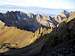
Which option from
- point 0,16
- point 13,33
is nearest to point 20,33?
point 13,33

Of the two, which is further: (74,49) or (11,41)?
(11,41)

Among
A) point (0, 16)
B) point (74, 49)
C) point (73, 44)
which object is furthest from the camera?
point (0, 16)

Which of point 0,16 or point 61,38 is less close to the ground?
point 61,38

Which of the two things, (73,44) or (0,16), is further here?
(0,16)

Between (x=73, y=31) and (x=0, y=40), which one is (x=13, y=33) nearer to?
(x=0, y=40)

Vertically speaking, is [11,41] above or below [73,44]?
below

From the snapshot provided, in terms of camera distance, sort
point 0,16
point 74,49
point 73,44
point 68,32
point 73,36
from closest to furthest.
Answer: point 74,49
point 73,44
point 73,36
point 68,32
point 0,16

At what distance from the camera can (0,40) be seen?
145500mm

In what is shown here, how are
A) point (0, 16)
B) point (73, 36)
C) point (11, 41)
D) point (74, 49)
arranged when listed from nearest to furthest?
point (74, 49) → point (73, 36) → point (11, 41) → point (0, 16)

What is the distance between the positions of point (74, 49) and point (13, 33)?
113 m

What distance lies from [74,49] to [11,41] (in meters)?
107

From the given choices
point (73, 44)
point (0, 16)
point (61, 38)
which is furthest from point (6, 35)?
point (73, 44)

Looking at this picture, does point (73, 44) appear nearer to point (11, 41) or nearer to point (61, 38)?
point (61, 38)

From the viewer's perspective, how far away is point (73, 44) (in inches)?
1437
